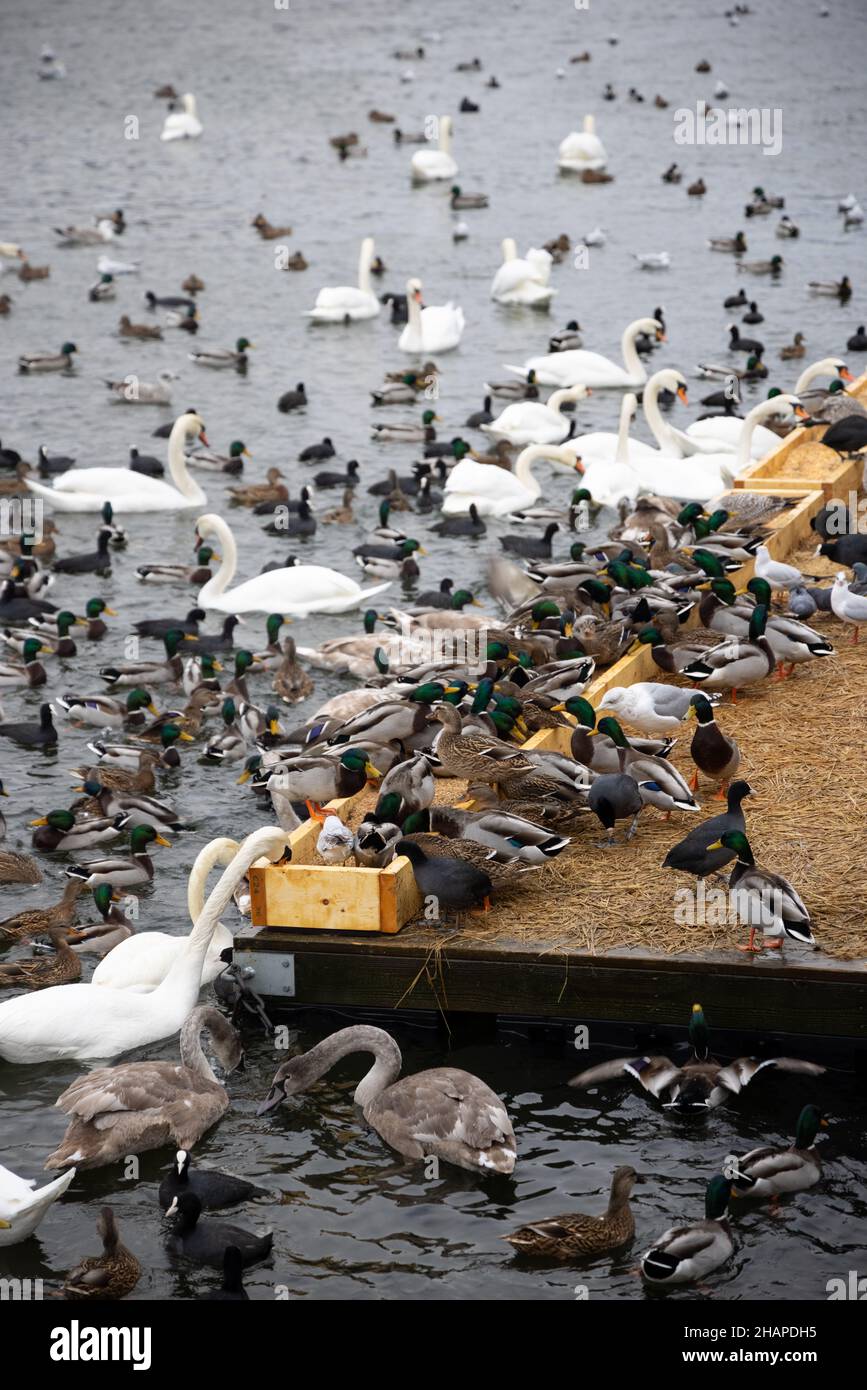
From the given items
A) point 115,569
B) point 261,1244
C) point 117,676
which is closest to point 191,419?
point 115,569

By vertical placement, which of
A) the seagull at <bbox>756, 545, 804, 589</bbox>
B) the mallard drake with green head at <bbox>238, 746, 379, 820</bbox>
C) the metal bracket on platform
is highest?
the seagull at <bbox>756, 545, 804, 589</bbox>

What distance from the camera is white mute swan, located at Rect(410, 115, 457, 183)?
4569 cm

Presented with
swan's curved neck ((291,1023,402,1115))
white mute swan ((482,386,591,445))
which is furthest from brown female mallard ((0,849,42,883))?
white mute swan ((482,386,591,445))

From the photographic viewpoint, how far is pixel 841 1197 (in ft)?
31.8

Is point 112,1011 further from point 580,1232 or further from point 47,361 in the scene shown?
point 47,361

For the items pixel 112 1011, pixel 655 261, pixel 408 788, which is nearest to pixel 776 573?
pixel 408 788

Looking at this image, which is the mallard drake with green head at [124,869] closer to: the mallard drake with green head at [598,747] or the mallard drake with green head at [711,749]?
the mallard drake with green head at [598,747]

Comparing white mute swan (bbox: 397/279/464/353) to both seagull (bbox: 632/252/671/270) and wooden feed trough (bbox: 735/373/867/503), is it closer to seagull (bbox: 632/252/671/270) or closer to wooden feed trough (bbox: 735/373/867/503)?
seagull (bbox: 632/252/671/270)

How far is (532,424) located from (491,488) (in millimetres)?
2954

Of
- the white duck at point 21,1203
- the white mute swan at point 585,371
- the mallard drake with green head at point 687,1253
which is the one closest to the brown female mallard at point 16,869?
the white duck at point 21,1203

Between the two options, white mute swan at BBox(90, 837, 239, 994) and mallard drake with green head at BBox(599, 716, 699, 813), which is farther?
mallard drake with green head at BBox(599, 716, 699, 813)

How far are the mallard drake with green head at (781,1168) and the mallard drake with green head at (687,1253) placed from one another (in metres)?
0.38

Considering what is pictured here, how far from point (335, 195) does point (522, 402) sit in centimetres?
1937
